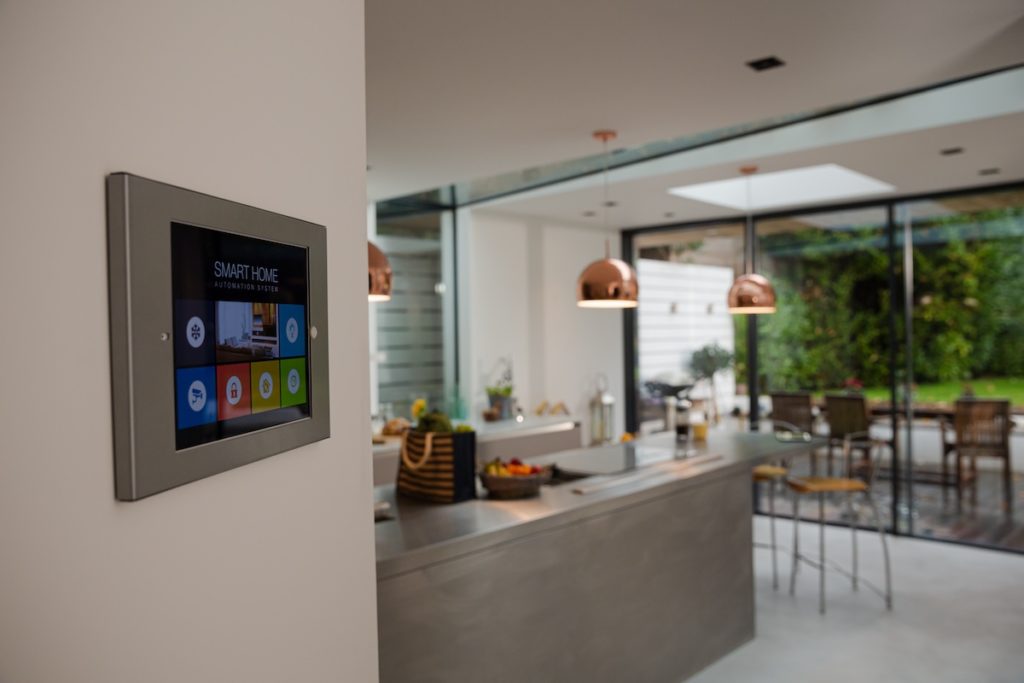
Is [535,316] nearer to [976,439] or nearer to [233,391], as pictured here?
[976,439]

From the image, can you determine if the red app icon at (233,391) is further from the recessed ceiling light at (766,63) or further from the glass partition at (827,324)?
the glass partition at (827,324)

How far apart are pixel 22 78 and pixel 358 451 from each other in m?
0.71

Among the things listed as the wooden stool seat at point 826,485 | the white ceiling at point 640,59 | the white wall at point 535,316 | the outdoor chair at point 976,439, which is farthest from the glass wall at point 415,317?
the outdoor chair at point 976,439

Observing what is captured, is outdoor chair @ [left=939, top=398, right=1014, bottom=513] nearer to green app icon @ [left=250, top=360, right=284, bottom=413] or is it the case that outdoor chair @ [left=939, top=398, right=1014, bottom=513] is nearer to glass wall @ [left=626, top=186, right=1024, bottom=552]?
glass wall @ [left=626, top=186, right=1024, bottom=552]

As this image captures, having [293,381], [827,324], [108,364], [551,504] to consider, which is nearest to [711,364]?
[827,324]

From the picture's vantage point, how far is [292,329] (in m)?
0.97

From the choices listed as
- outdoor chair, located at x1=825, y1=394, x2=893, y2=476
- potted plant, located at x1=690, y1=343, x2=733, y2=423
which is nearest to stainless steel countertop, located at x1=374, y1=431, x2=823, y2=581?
outdoor chair, located at x1=825, y1=394, x2=893, y2=476

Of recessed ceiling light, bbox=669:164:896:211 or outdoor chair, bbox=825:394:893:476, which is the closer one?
recessed ceiling light, bbox=669:164:896:211

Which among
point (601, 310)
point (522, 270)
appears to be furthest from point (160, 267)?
point (601, 310)

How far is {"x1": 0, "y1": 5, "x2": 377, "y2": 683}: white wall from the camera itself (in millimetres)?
619

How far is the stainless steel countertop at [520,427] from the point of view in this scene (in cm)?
531

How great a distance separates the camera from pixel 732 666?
11.0 ft

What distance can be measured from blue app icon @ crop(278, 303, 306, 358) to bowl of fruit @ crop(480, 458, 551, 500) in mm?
1744

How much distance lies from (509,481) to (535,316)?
3.91 meters
